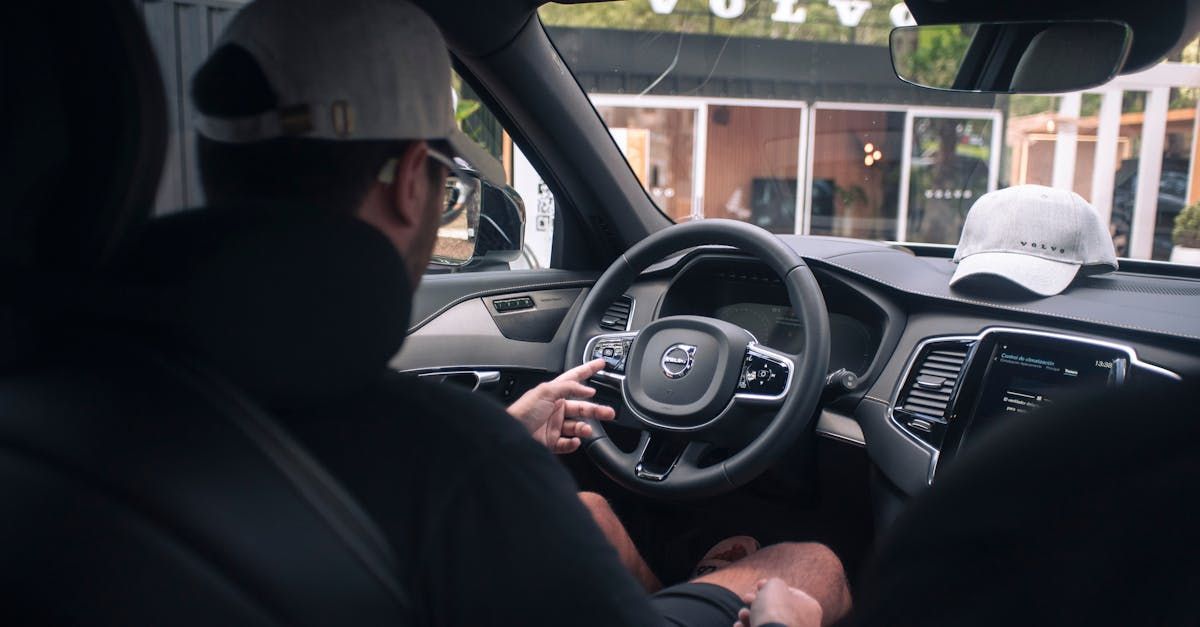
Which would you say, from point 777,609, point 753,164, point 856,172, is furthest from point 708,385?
point 856,172

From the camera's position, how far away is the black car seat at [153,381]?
0.84 m

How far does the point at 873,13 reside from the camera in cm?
927

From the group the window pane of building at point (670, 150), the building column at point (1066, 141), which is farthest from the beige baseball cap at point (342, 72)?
the building column at point (1066, 141)

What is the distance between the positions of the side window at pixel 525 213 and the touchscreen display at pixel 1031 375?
154 centimetres

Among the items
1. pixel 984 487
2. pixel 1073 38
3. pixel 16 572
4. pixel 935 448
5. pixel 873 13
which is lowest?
pixel 935 448

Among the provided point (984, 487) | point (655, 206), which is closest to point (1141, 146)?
point (655, 206)

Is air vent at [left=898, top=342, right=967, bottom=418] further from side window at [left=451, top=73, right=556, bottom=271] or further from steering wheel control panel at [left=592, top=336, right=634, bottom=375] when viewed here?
side window at [left=451, top=73, right=556, bottom=271]

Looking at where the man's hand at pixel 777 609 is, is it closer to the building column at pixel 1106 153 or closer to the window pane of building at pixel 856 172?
the building column at pixel 1106 153

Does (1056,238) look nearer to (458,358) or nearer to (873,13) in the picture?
(458,358)

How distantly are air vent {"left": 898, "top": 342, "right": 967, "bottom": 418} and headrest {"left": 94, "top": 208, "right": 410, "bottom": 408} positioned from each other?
1884mm

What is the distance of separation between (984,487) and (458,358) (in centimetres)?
234

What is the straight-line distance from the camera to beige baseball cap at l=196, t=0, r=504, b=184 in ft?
3.42

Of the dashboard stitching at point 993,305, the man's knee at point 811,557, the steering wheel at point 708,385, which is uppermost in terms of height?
the dashboard stitching at point 993,305

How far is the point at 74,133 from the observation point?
3.14 ft
